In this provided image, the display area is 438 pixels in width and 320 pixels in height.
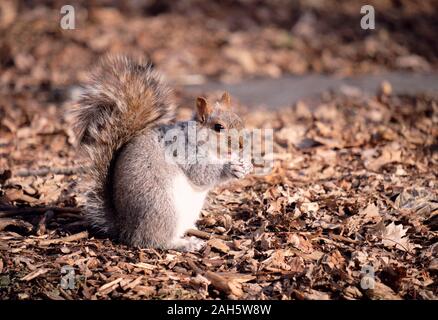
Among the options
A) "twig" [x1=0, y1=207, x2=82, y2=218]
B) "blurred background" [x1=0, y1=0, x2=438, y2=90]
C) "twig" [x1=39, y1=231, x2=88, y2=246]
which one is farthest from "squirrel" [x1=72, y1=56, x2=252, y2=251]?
"blurred background" [x1=0, y1=0, x2=438, y2=90]

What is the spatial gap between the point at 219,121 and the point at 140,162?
610mm

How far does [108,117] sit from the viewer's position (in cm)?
Answer: 372

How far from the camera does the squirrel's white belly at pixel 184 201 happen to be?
3.68 m

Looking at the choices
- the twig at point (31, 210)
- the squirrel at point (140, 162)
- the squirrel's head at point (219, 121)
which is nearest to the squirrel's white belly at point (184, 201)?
the squirrel at point (140, 162)

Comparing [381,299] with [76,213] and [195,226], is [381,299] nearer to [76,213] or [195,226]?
[195,226]

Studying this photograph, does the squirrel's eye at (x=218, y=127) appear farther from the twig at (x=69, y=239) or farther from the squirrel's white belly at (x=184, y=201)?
the twig at (x=69, y=239)

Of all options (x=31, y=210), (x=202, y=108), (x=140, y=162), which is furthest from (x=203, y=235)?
(x=31, y=210)

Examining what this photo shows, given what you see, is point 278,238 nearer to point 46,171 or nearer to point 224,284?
point 224,284

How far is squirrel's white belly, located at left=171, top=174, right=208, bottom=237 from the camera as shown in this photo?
12.1 feet

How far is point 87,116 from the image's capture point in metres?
3.76

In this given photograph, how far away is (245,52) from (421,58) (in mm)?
2974

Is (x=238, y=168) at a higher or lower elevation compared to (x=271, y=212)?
higher

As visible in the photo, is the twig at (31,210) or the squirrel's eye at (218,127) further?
the twig at (31,210)
